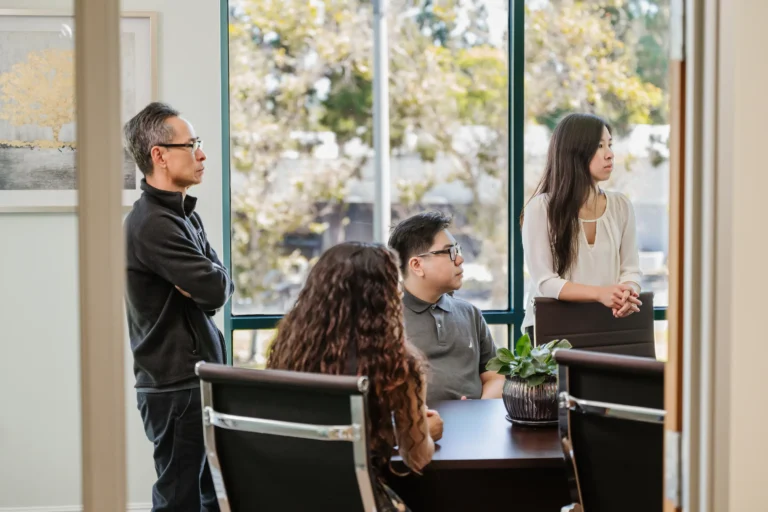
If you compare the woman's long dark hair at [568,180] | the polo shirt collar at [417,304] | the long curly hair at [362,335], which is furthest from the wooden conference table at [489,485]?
the woman's long dark hair at [568,180]

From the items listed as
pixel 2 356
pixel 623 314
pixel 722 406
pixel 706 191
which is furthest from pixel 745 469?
pixel 623 314

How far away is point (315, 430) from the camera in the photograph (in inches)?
62.1

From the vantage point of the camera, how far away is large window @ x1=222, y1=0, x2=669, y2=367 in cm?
367

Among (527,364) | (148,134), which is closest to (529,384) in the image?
(527,364)

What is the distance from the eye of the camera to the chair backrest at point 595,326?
248 centimetres

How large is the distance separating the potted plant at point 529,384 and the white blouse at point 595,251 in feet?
2.08

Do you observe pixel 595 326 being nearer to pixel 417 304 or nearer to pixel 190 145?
pixel 417 304

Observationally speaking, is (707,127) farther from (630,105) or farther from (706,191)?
(630,105)

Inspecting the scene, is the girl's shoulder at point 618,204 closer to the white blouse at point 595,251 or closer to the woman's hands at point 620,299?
the white blouse at point 595,251

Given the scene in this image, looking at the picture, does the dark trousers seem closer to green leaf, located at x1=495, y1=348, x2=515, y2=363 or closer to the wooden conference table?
the wooden conference table

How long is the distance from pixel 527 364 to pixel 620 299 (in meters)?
0.65

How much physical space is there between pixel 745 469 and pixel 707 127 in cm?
45

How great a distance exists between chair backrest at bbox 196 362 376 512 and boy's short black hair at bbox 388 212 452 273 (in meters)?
1.03

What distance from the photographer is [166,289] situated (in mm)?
2496
